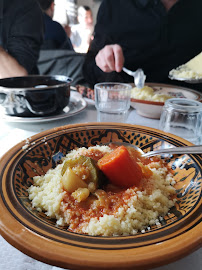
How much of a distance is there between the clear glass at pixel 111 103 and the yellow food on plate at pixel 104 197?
1.95 feet

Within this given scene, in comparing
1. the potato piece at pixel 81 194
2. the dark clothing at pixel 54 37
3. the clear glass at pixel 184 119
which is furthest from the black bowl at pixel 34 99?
the dark clothing at pixel 54 37

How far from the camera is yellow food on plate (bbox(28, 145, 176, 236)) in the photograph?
488 millimetres

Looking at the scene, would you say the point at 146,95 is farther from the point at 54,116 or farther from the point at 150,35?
the point at 150,35

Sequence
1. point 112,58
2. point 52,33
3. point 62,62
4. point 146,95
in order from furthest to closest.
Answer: point 62,62 → point 52,33 → point 112,58 → point 146,95

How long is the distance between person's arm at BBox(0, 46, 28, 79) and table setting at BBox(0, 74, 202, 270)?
53.4 inches

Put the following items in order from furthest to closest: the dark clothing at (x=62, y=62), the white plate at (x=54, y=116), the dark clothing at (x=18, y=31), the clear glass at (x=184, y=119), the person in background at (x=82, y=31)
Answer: the dark clothing at (x=62, y=62)
the person in background at (x=82, y=31)
the dark clothing at (x=18, y=31)
the white plate at (x=54, y=116)
the clear glass at (x=184, y=119)

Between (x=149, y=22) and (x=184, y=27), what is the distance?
1.29 ft

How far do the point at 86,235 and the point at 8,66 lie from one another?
2.29m

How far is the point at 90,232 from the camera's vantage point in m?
0.46

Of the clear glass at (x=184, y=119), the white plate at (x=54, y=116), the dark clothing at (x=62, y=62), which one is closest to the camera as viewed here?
the clear glass at (x=184, y=119)

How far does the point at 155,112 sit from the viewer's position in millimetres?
1196

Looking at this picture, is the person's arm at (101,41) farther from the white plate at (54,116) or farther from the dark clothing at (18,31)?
the white plate at (54,116)

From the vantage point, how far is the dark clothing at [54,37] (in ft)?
10.2

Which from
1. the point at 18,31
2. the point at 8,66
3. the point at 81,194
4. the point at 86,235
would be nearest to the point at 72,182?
the point at 81,194
